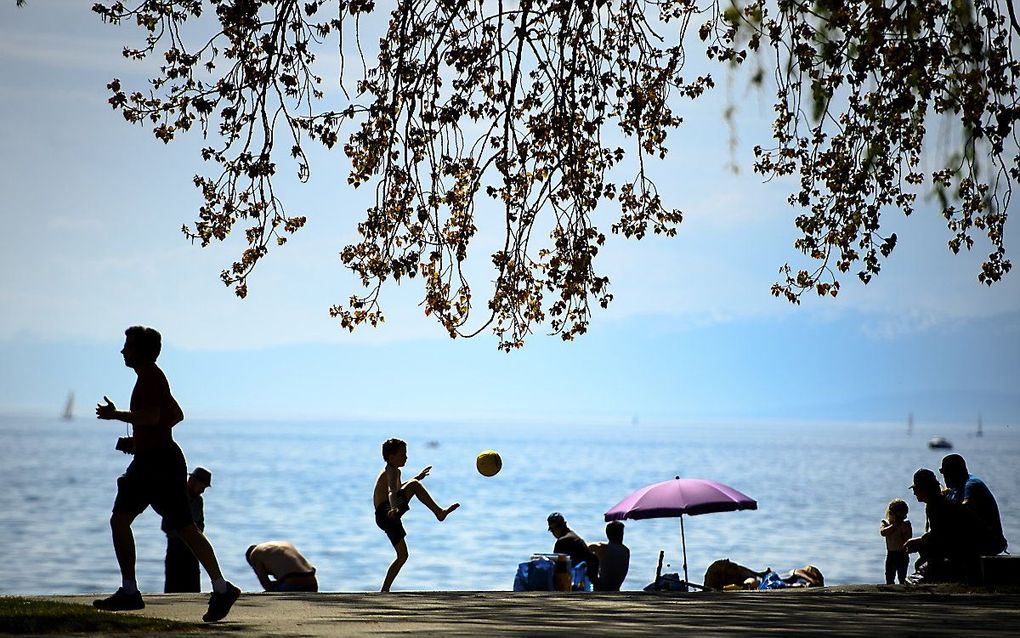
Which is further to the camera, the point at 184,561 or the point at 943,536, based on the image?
the point at 184,561

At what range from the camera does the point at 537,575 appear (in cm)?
1673

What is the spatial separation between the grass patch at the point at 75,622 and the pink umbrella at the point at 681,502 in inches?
425

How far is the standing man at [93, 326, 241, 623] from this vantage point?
10.2 metres

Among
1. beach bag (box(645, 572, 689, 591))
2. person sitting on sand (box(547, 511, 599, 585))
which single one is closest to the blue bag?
beach bag (box(645, 572, 689, 591))

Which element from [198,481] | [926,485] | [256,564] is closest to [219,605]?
[198,481]

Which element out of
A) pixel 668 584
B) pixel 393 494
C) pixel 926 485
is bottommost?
pixel 668 584

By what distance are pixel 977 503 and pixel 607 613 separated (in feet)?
17.7

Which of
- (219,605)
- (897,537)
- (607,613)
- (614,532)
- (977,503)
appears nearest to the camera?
(219,605)

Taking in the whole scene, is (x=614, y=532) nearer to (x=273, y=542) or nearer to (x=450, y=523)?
(x=273, y=542)

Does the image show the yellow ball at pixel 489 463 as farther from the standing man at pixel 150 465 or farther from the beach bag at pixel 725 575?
the standing man at pixel 150 465

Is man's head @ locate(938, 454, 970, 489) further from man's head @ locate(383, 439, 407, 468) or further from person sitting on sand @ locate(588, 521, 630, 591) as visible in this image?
man's head @ locate(383, 439, 407, 468)

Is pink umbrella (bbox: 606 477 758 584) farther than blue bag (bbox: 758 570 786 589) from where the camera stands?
Yes

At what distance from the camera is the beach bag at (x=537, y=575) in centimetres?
1669

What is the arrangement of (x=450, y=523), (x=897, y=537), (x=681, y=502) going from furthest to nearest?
(x=450, y=523) < (x=681, y=502) < (x=897, y=537)
